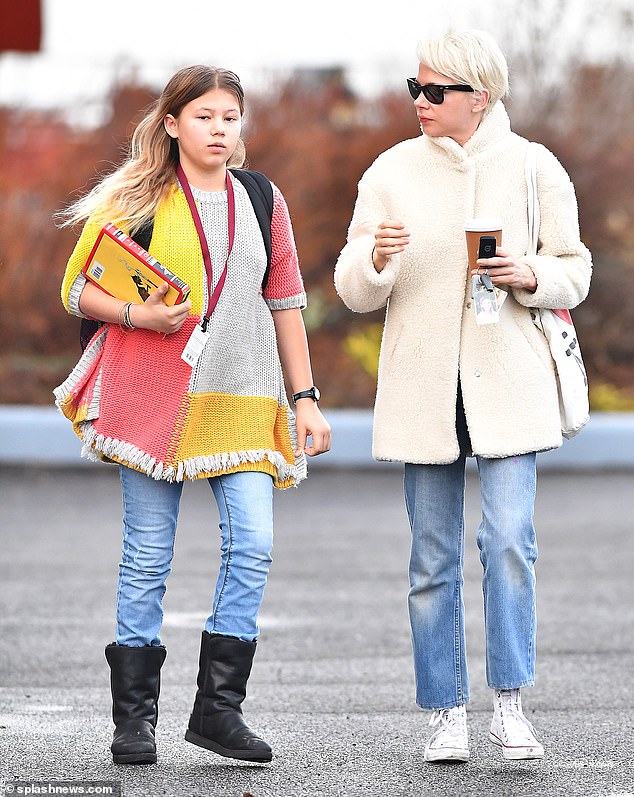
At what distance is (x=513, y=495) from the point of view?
4.44m

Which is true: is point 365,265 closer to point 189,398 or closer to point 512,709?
point 189,398

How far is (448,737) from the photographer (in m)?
4.52

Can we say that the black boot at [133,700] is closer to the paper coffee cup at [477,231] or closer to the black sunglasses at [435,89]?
the paper coffee cup at [477,231]

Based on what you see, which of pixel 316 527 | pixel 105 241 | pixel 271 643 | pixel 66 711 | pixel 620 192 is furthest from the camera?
pixel 620 192

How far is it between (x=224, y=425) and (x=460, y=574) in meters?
0.81

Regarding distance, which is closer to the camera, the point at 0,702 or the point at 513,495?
the point at 513,495

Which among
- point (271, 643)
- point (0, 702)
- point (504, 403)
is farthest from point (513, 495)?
point (271, 643)

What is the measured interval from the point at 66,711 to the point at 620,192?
47.5 ft

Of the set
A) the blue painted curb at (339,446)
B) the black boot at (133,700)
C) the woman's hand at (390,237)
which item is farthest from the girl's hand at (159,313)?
the blue painted curb at (339,446)

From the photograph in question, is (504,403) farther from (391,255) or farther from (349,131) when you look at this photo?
(349,131)

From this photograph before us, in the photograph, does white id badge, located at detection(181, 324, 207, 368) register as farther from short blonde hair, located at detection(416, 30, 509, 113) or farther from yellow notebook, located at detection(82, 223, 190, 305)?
short blonde hair, located at detection(416, 30, 509, 113)

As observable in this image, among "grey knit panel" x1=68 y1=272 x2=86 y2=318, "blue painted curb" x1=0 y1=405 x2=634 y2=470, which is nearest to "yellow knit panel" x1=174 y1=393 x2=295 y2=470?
"grey knit panel" x1=68 y1=272 x2=86 y2=318

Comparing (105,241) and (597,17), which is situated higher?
(597,17)

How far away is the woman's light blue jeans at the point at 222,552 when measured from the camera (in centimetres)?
441
